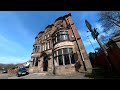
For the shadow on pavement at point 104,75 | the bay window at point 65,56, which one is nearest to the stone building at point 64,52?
the bay window at point 65,56

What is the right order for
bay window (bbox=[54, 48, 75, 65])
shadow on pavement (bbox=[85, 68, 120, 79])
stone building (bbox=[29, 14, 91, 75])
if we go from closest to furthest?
shadow on pavement (bbox=[85, 68, 120, 79])
stone building (bbox=[29, 14, 91, 75])
bay window (bbox=[54, 48, 75, 65])

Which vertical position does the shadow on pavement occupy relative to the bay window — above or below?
below

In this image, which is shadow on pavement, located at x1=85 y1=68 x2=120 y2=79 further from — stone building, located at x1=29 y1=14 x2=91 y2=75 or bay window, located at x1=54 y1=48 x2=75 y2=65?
bay window, located at x1=54 y1=48 x2=75 y2=65

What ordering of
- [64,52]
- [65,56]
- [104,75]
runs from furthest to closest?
[64,52], [65,56], [104,75]

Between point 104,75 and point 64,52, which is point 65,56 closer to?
point 64,52

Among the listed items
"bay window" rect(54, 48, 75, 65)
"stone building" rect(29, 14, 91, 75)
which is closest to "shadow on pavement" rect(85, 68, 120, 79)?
"stone building" rect(29, 14, 91, 75)

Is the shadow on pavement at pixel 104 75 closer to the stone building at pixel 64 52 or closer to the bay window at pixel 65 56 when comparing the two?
the stone building at pixel 64 52

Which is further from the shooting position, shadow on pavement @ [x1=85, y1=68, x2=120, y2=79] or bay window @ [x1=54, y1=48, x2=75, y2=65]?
bay window @ [x1=54, y1=48, x2=75, y2=65]

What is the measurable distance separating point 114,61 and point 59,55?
5788 millimetres

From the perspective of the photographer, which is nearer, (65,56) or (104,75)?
(104,75)

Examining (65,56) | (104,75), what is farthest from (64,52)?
(104,75)
